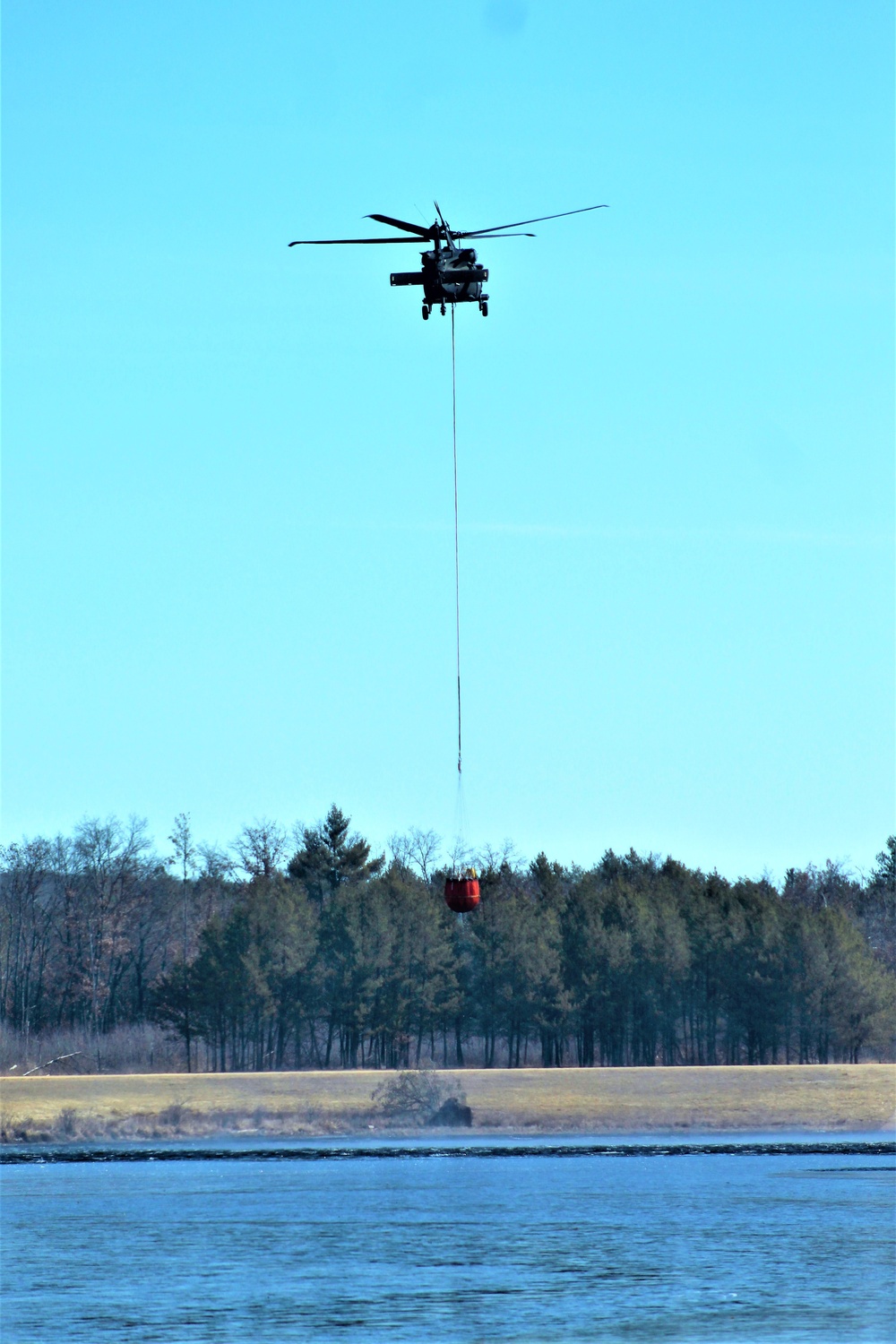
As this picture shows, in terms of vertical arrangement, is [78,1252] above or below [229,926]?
below

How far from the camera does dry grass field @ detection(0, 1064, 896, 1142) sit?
6800cm

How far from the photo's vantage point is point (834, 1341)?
27984 mm

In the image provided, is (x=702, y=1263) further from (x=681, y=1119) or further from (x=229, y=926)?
(x=229, y=926)

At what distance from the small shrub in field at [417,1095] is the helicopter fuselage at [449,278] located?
141 feet

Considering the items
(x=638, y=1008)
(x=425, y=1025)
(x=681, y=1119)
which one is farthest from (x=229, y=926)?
(x=681, y=1119)

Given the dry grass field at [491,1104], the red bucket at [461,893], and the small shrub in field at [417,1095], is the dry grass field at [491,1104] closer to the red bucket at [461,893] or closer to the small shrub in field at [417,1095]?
the small shrub in field at [417,1095]

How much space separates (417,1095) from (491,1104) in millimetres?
2668

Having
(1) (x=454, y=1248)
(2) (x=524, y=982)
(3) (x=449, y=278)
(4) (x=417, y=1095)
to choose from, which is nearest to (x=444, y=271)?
(3) (x=449, y=278)

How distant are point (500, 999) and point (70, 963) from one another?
23083 mm

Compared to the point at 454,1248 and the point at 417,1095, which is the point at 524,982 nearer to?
the point at 417,1095

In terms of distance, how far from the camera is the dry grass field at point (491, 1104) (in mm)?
68000

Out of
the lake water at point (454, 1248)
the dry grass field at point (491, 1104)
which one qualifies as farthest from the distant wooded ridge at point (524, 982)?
the lake water at point (454, 1248)

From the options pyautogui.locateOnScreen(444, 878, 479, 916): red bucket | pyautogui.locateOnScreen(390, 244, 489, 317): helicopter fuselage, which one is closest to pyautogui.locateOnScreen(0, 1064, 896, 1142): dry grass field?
pyautogui.locateOnScreen(444, 878, 479, 916): red bucket

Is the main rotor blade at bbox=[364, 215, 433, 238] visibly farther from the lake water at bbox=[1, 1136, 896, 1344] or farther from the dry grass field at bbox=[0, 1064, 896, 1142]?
the dry grass field at bbox=[0, 1064, 896, 1142]
